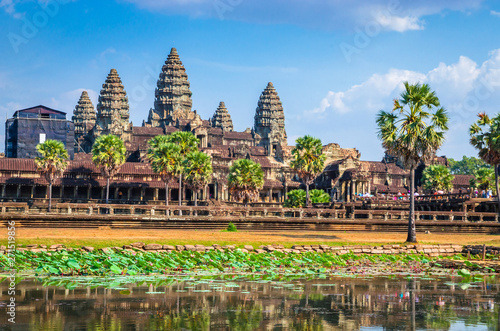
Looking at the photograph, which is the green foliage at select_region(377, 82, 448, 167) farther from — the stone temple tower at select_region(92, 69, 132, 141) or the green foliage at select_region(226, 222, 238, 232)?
the stone temple tower at select_region(92, 69, 132, 141)

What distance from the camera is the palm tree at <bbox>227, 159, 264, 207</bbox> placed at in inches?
3103

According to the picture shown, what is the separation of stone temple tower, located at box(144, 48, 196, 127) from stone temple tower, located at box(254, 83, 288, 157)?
19.8 meters

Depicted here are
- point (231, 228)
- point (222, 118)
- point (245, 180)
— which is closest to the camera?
point (231, 228)

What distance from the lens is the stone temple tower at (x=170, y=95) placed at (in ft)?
516

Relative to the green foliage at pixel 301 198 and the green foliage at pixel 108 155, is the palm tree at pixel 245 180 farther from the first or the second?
the green foliage at pixel 108 155

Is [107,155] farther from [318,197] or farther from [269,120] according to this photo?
[269,120]

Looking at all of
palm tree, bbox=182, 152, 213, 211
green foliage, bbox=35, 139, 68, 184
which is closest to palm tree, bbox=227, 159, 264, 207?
palm tree, bbox=182, 152, 213, 211

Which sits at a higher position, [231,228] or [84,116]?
[84,116]

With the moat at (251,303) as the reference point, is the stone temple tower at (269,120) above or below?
above

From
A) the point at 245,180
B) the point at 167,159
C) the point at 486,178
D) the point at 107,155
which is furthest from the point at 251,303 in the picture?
the point at 486,178

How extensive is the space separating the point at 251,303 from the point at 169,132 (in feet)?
406

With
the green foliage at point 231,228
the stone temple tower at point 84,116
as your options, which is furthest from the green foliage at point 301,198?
the stone temple tower at point 84,116

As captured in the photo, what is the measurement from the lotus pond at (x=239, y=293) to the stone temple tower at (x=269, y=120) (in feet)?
440

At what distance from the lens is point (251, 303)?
18.9 metres
